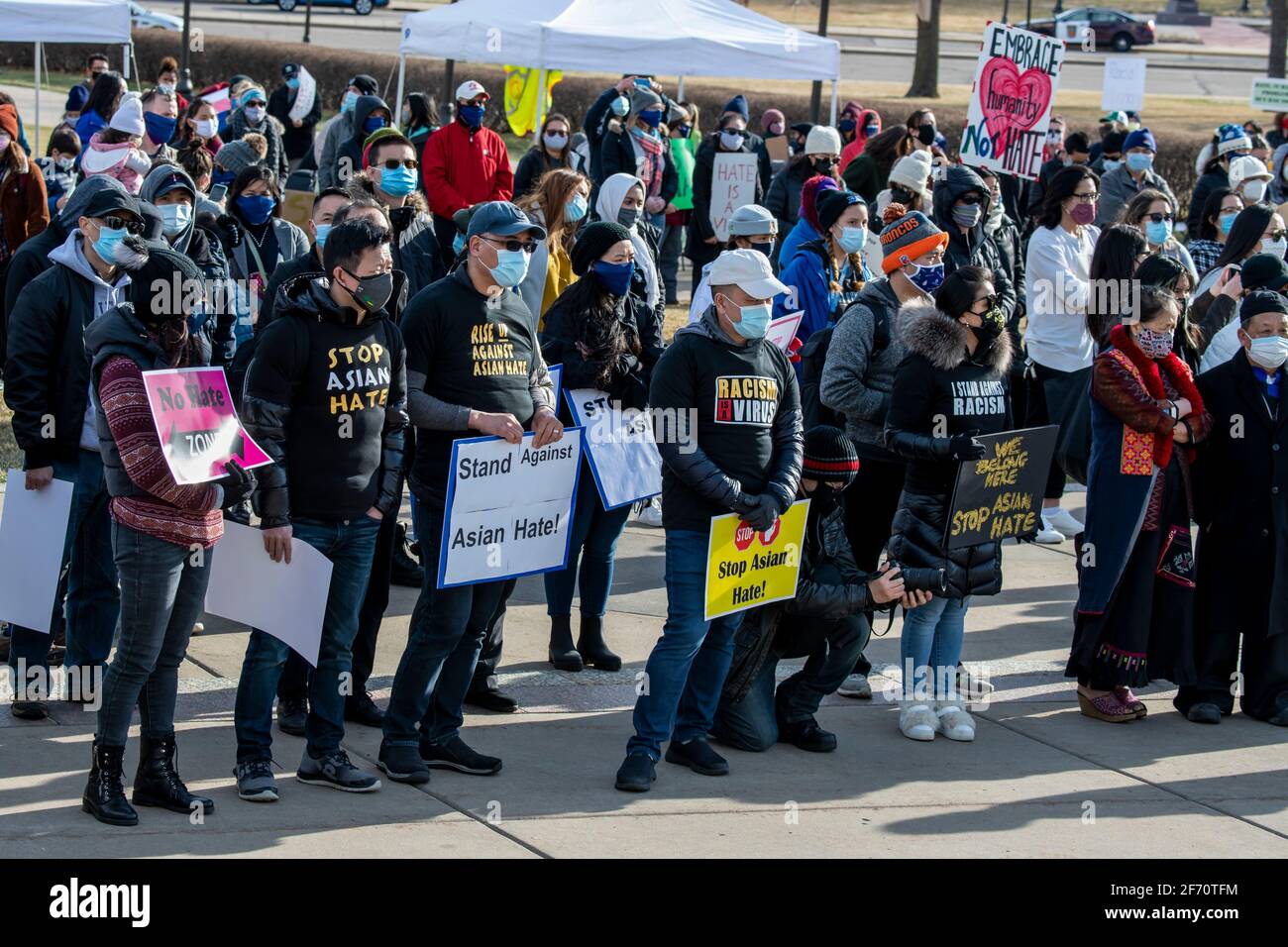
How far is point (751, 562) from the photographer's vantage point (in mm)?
6105

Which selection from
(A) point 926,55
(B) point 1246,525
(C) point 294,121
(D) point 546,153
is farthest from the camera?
(A) point 926,55

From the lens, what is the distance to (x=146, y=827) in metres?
5.26

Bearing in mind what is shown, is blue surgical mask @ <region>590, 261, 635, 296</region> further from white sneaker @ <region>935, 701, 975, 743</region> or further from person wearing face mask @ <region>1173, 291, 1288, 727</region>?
person wearing face mask @ <region>1173, 291, 1288, 727</region>

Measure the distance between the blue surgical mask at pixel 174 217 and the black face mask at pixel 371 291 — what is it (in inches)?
68.5

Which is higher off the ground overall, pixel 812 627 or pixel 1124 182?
pixel 1124 182

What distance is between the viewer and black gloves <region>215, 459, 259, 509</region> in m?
5.20

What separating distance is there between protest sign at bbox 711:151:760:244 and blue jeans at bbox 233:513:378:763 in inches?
428

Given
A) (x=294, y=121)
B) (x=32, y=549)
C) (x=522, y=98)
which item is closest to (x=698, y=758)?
(x=32, y=549)

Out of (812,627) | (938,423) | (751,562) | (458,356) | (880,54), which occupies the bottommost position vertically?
(812,627)

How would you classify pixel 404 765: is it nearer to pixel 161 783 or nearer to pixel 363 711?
pixel 363 711

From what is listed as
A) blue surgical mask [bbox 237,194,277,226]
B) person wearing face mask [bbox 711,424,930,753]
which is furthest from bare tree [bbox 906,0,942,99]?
person wearing face mask [bbox 711,424,930,753]

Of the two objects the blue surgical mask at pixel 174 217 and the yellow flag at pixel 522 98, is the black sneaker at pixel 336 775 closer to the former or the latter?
the blue surgical mask at pixel 174 217

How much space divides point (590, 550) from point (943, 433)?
1644 millimetres

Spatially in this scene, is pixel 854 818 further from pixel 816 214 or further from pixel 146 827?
pixel 816 214
